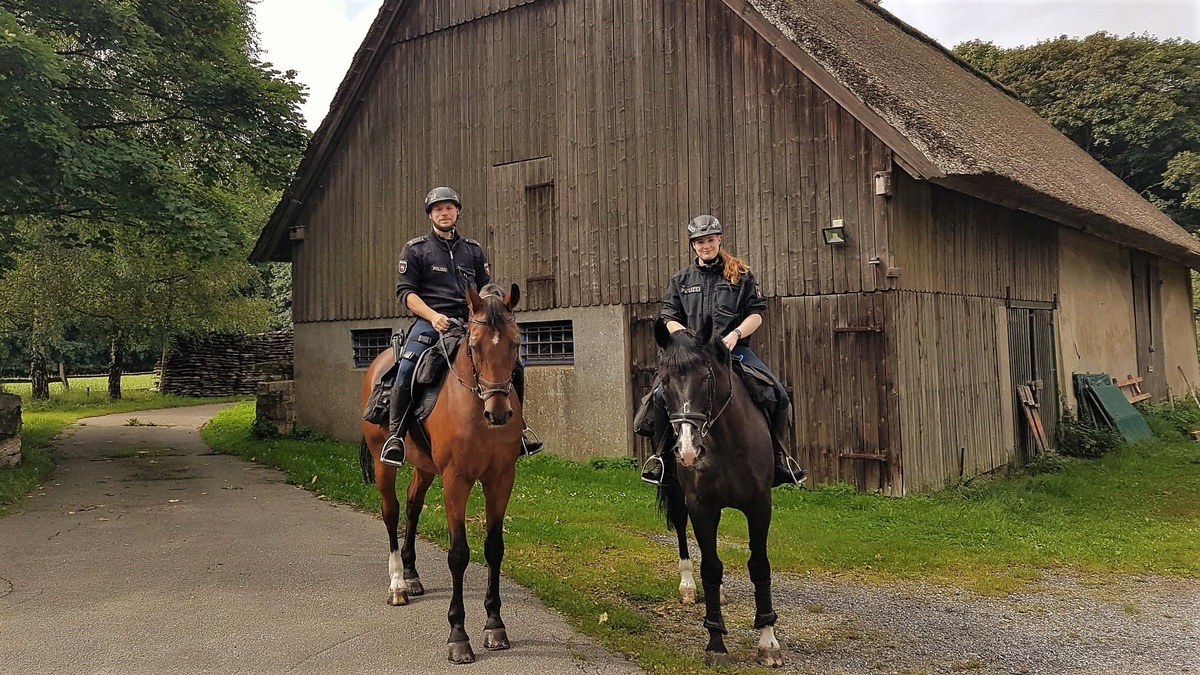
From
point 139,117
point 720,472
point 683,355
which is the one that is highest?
point 139,117

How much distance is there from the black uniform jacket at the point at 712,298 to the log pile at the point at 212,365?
29.1 m

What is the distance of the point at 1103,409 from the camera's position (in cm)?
1469

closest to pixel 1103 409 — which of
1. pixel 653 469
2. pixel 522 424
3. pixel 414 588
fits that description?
pixel 653 469

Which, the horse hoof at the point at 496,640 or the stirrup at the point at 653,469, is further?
the stirrup at the point at 653,469

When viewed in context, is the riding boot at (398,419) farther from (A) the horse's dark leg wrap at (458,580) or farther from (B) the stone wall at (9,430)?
(B) the stone wall at (9,430)

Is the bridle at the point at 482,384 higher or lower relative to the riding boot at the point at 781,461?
higher

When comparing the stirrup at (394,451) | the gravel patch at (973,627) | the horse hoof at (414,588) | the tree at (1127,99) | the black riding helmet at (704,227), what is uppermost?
the tree at (1127,99)

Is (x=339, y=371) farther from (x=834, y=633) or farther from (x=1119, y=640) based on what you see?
(x=1119, y=640)

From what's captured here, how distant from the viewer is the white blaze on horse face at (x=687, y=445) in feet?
14.7

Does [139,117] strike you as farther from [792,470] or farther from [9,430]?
[792,470]

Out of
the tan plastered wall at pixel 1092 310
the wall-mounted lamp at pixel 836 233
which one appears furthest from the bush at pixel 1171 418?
the wall-mounted lamp at pixel 836 233

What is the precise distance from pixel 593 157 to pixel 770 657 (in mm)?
9366

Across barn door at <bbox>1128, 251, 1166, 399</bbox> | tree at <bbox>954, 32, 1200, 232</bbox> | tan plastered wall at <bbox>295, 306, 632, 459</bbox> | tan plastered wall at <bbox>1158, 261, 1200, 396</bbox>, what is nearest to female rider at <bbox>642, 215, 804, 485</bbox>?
tan plastered wall at <bbox>295, 306, 632, 459</bbox>

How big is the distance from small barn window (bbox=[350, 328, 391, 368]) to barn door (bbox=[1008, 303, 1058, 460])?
1075cm
